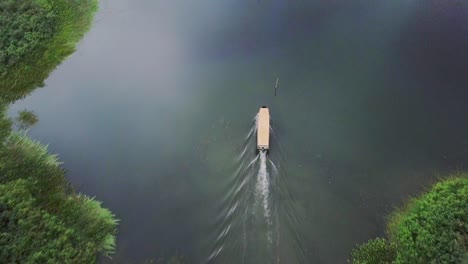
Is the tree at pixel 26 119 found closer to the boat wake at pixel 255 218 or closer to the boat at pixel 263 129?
the boat wake at pixel 255 218

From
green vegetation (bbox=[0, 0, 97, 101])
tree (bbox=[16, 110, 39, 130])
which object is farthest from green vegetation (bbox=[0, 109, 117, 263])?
green vegetation (bbox=[0, 0, 97, 101])

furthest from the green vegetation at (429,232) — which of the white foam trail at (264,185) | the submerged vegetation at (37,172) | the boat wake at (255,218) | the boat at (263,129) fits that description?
the submerged vegetation at (37,172)

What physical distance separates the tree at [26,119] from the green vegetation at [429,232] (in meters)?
20.9

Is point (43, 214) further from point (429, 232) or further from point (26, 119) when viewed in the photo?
point (429, 232)

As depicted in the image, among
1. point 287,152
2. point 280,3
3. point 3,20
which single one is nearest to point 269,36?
point 280,3

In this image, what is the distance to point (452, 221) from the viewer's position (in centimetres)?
1608

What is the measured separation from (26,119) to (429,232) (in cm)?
2407

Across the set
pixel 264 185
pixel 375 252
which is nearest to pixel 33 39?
pixel 264 185

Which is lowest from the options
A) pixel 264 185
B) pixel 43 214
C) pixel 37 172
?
pixel 43 214

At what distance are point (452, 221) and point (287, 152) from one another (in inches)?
339

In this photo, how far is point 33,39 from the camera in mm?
27516

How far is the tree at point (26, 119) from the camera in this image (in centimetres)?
2408

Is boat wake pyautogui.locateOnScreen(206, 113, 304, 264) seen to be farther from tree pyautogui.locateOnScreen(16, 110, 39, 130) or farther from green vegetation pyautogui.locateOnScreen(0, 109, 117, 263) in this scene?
tree pyautogui.locateOnScreen(16, 110, 39, 130)

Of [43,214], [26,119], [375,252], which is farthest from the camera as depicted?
[26,119]
